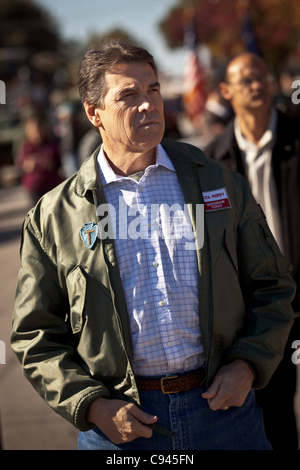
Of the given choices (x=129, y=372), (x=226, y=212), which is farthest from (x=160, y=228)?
(x=129, y=372)

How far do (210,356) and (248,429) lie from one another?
1.16ft

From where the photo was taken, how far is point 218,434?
69.3 inches

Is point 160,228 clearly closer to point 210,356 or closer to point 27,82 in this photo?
point 210,356

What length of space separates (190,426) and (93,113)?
1224 millimetres

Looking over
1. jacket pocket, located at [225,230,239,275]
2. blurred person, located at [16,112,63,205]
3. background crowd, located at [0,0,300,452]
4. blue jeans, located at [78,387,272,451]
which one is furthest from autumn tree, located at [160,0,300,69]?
blue jeans, located at [78,387,272,451]

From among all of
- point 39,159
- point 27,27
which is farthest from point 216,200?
point 27,27

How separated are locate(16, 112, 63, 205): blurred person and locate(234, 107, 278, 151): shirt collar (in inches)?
170

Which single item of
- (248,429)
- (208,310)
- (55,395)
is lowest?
(248,429)

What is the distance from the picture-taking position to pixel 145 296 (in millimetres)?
1729

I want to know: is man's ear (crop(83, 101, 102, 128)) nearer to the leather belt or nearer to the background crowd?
the background crowd

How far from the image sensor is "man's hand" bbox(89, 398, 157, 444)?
5.36 ft

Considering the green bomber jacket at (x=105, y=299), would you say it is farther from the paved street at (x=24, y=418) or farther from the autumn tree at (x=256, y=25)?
the autumn tree at (x=256, y=25)

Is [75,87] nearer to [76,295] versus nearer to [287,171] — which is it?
[287,171]

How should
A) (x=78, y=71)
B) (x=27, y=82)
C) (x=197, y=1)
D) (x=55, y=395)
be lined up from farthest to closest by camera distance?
(x=197, y=1)
(x=27, y=82)
(x=78, y=71)
(x=55, y=395)
